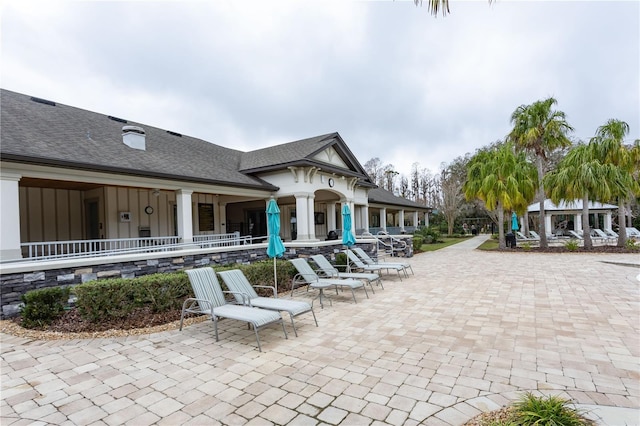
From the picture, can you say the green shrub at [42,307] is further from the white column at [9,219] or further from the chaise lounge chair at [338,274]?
the chaise lounge chair at [338,274]

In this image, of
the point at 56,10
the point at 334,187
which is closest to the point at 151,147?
the point at 56,10

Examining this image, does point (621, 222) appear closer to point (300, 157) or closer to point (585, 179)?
point (585, 179)

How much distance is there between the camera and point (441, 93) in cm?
1373

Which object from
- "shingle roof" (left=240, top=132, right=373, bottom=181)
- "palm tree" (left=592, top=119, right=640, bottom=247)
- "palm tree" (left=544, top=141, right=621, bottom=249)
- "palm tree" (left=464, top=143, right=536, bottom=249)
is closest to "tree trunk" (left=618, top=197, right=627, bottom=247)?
"palm tree" (left=592, top=119, right=640, bottom=247)

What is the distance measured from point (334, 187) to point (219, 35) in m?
8.12

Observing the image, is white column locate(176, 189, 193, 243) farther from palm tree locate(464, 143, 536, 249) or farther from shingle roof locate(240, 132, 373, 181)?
palm tree locate(464, 143, 536, 249)

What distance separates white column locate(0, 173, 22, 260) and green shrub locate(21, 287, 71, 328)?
1989 millimetres

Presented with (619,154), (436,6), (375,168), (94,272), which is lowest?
(94,272)

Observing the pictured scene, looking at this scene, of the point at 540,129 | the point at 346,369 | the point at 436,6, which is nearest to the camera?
the point at 436,6

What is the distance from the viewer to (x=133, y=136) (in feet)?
38.8

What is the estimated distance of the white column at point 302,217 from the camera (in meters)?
13.5

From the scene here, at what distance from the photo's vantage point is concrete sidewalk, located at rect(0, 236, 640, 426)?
119 inches

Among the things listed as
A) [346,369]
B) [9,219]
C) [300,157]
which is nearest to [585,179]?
[300,157]

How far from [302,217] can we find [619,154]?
57.3 feet
